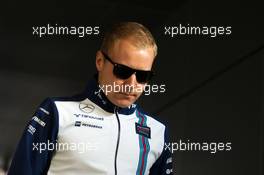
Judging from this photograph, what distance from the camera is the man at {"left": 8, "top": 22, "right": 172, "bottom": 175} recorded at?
1.08 m

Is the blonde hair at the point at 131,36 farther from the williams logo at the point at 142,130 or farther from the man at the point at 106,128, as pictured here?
the williams logo at the point at 142,130

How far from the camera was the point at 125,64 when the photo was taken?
3.65ft

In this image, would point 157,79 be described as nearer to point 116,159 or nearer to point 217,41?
point 217,41

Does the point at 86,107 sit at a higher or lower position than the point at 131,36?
lower

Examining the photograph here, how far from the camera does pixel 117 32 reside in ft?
3.69

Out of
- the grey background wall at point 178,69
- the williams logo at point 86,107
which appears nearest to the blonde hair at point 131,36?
the williams logo at point 86,107

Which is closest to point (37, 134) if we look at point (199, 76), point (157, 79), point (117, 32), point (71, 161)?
point (71, 161)

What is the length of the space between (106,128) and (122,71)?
4.1 inches

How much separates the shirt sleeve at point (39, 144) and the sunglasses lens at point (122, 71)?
12 centimetres

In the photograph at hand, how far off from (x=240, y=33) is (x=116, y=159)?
49 cm
